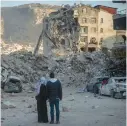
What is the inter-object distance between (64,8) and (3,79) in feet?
179

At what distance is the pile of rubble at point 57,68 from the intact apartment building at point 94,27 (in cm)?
3315

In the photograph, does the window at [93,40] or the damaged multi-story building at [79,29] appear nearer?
the damaged multi-story building at [79,29]

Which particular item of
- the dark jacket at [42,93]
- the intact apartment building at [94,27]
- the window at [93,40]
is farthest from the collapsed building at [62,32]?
the dark jacket at [42,93]

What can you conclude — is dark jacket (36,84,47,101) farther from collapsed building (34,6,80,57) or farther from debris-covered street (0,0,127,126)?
collapsed building (34,6,80,57)

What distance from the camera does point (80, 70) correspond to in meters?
51.2

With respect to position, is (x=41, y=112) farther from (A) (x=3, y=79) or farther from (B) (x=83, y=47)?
(B) (x=83, y=47)

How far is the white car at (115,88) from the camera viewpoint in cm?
2475

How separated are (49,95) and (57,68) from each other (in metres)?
37.3

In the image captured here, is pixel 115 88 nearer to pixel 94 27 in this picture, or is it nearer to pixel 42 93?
pixel 42 93

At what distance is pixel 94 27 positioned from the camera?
96.6 metres

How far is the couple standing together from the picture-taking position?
1277 centimetres

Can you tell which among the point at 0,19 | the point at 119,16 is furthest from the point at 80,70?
the point at 0,19

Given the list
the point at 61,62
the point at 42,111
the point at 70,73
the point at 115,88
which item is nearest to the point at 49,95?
the point at 42,111

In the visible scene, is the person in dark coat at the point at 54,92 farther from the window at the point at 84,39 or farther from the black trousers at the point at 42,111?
the window at the point at 84,39
